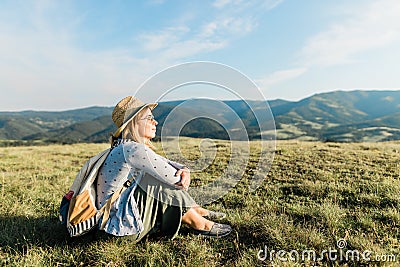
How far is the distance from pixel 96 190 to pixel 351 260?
339 cm

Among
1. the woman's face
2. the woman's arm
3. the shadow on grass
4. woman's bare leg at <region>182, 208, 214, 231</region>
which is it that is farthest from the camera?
woman's bare leg at <region>182, 208, 214, 231</region>

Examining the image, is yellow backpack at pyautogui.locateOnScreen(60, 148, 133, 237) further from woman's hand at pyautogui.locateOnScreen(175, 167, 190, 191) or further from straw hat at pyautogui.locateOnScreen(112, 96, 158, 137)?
woman's hand at pyautogui.locateOnScreen(175, 167, 190, 191)

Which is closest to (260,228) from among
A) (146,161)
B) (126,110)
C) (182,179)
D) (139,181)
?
(182,179)

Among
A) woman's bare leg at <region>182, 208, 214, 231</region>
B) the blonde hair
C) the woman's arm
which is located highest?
the blonde hair

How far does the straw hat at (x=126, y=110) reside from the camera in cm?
392

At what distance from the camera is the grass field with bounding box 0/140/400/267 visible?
12.4 feet

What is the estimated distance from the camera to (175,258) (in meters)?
3.84

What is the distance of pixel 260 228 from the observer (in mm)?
4531
